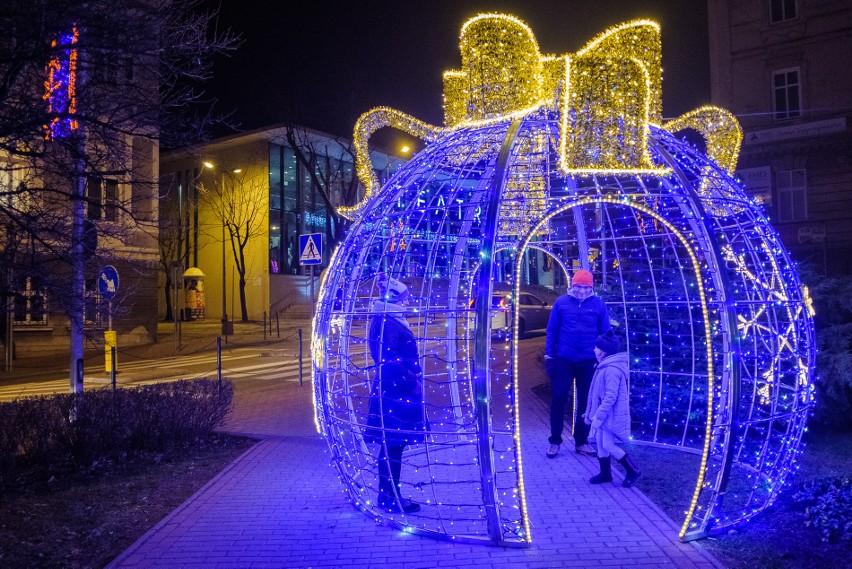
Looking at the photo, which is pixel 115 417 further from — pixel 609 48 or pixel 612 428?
pixel 609 48

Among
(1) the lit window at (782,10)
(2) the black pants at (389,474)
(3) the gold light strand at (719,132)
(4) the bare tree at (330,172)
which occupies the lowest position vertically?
(2) the black pants at (389,474)

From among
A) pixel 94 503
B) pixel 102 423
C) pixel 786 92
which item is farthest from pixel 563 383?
pixel 786 92

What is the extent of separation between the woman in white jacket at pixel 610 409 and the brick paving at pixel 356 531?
0.62ft

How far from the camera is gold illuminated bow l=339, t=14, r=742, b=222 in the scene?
4.44 metres

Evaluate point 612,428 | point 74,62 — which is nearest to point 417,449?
point 612,428

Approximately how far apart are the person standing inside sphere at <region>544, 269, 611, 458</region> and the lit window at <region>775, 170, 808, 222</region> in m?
20.8

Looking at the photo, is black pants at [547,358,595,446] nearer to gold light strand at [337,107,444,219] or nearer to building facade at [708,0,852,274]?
gold light strand at [337,107,444,219]

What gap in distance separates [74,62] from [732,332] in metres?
5.92

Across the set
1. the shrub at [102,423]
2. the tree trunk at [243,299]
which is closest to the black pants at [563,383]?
the shrub at [102,423]

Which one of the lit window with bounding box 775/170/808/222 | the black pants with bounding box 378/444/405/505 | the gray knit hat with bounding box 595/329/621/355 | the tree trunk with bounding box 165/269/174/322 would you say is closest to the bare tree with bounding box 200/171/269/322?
the tree trunk with bounding box 165/269/174/322

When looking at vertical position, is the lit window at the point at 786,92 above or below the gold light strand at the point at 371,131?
above

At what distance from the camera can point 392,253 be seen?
18.1 ft

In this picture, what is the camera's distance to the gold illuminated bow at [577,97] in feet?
14.6

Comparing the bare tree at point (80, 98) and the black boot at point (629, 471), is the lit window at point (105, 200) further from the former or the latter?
the black boot at point (629, 471)
